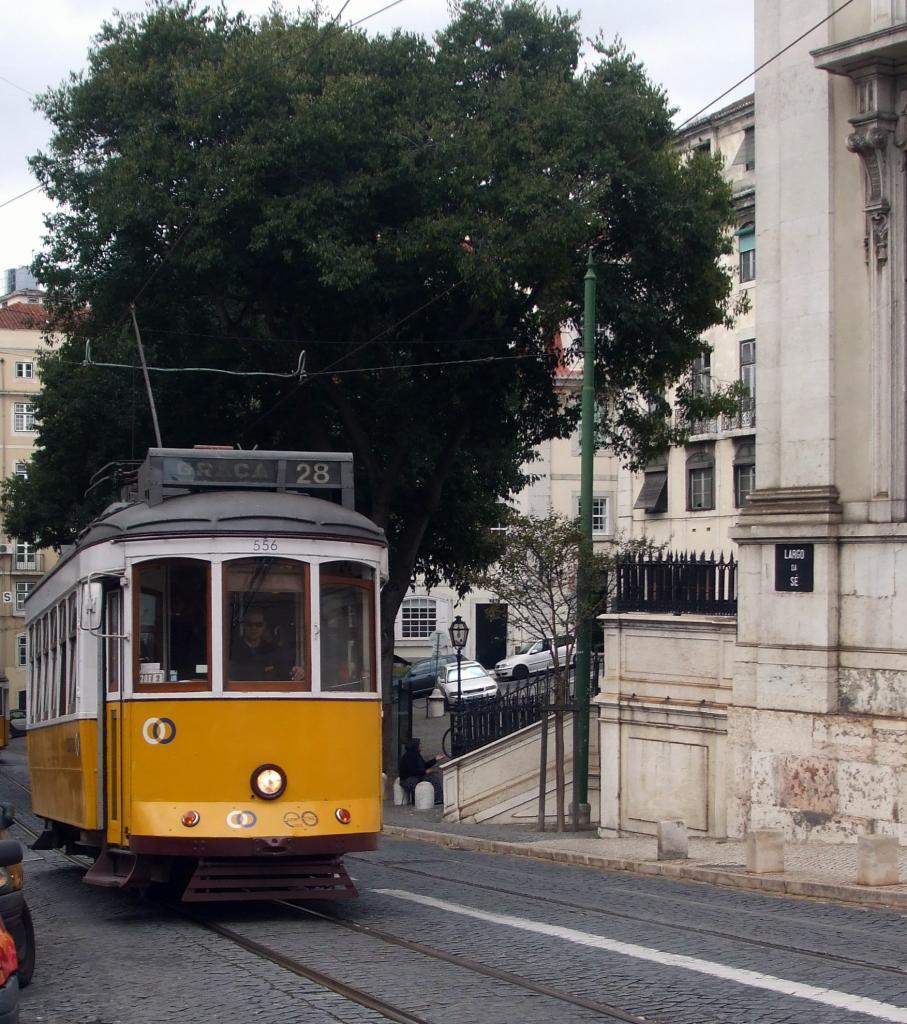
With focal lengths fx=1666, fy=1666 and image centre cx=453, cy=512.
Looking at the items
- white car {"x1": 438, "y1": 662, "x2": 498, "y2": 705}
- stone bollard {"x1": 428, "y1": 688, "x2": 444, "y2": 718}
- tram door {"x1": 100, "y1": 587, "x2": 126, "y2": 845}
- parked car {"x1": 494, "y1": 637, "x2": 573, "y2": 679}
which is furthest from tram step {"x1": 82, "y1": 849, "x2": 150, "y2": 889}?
parked car {"x1": 494, "y1": 637, "x2": 573, "y2": 679}

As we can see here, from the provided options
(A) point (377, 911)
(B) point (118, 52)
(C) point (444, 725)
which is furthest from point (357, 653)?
(C) point (444, 725)

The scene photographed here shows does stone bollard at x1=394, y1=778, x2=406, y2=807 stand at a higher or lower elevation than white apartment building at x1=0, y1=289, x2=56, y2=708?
lower

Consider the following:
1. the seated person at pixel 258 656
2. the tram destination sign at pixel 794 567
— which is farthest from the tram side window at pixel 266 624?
the tram destination sign at pixel 794 567

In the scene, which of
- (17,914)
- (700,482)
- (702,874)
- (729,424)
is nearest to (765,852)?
(702,874)

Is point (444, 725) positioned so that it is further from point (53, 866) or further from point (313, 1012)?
point (313, 1012)

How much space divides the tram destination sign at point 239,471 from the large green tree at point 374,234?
1208 centimetres

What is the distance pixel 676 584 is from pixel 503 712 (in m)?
5.63

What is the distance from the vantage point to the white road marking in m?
8.23

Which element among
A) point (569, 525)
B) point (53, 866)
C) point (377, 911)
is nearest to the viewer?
point (377, 911)

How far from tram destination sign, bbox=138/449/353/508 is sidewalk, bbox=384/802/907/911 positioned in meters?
5.17

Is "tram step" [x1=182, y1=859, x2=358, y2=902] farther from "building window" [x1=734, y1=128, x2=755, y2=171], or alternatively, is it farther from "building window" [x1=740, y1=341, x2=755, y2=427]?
"building window" [x1=734, y1=128, x2=755, y2=171]

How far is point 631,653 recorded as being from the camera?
20859 mm

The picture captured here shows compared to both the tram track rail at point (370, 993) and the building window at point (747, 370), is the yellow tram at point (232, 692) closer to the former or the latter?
the tram track rail at point (370, 993)

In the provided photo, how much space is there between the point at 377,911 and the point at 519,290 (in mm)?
16137
